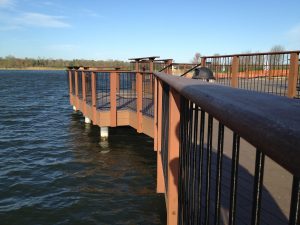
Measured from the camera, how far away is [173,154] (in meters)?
3.45

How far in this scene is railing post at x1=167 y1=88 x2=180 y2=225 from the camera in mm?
3326

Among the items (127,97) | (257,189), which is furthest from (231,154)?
(127,97)

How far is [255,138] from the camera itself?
0.86 m

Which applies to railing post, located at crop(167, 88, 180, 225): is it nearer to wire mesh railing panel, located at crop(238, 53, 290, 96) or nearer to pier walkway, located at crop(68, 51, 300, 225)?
pier walkway, located at crop(68, 51, 300, 225)

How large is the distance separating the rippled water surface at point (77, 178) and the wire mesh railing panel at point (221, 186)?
342 cm

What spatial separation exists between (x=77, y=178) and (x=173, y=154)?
6962mm

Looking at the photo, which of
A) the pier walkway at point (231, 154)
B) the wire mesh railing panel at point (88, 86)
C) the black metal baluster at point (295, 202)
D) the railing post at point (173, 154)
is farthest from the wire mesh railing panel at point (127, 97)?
the black metal baluster at point (295, 202)

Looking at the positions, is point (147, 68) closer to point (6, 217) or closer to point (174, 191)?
point (6, 217)

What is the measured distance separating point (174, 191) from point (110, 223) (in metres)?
4.01

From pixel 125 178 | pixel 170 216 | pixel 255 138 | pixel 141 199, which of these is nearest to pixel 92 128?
pixel 125 178

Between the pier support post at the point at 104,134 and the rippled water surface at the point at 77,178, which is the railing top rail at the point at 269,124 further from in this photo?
the pier support post at the point at 104,134

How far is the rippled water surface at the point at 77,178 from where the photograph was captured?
7.47 m

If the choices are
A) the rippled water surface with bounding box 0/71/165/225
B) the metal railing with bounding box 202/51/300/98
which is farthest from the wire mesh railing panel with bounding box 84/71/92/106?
the metal railing with bounding box 202/51/300/98

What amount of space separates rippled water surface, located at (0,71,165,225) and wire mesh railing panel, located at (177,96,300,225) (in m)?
3.42
